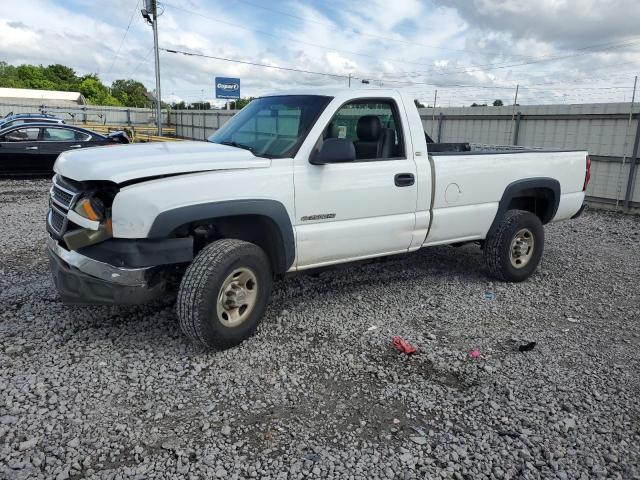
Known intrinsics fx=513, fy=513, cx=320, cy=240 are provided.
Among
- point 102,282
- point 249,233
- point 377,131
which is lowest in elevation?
point 102,282

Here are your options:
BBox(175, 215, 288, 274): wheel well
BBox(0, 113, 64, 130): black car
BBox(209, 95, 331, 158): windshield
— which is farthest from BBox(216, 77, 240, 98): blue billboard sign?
BBox(175, 215, 288, 274): wheel well

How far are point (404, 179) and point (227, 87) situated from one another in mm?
30858

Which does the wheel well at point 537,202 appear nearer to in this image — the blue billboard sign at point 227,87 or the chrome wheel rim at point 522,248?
the chrome wheel rim at point 522,248

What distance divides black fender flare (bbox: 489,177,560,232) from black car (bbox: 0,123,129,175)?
35.9ft

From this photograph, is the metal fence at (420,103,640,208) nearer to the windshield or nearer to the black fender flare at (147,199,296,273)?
the windshield

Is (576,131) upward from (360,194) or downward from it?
upward

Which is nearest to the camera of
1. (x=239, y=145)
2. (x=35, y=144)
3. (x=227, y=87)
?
(x=239, y=145)

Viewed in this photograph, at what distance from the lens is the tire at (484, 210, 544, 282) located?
5559 mm

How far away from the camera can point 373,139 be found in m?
4.73

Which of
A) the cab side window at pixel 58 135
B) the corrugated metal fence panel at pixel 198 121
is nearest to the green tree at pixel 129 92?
the corrugated metal fence panel at pixel 198 121

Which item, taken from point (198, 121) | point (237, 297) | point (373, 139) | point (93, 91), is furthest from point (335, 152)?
point (93, 91)

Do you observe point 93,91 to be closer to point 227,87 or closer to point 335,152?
point 227,87

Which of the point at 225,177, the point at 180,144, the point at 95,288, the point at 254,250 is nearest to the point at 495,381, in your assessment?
the point at 254,250

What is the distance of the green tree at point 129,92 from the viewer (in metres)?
93.4
